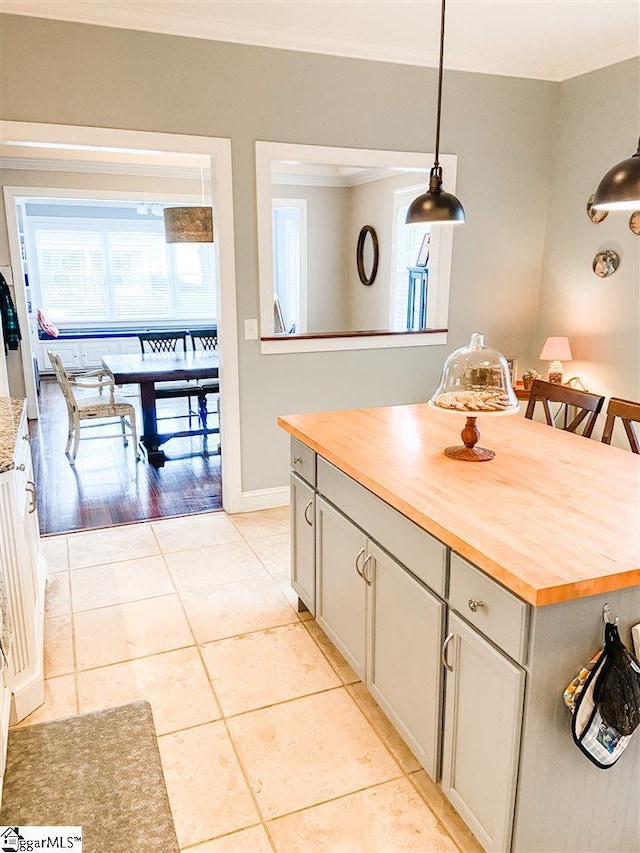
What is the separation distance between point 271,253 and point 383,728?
8.99ft

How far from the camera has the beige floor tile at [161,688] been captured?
222 cm

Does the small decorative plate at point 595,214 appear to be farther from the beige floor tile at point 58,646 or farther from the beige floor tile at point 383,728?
the beige floor tile at point 58,646

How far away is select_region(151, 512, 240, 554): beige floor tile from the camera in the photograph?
362cm

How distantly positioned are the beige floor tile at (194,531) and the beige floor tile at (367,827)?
76.5 inches

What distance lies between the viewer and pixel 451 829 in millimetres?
1757

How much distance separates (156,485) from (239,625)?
6.79 ft

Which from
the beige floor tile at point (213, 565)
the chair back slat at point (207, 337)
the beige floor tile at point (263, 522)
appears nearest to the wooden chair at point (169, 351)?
the chair back slat at point (207, 337)

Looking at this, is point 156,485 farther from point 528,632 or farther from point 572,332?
point 528,632

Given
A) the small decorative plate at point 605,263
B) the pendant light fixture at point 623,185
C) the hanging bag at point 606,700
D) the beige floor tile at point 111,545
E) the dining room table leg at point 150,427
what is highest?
the pendant light fixture at point 623,185

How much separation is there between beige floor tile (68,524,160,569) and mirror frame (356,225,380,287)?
440cm

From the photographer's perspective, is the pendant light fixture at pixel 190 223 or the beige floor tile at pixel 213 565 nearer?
the beige floor tile at pixel 213 565

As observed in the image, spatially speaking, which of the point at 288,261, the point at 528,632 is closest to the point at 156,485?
the point at 528,632

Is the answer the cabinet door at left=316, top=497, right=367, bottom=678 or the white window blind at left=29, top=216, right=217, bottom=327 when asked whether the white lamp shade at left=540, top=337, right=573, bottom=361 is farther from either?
the white window blind at left=29, top=216, right=217, bottom=327

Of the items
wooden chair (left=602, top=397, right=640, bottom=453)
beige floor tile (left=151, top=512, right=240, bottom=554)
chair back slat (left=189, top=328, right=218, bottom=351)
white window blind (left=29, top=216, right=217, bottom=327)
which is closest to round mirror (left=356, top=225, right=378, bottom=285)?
chair back slat (left=189, top=328, right=218, bottom=351)
